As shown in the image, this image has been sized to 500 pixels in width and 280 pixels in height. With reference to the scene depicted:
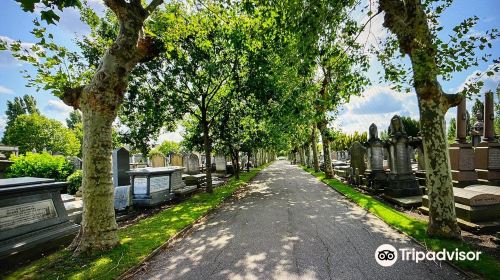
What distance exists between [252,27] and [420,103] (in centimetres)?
797

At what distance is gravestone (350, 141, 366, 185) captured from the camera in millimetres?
17328

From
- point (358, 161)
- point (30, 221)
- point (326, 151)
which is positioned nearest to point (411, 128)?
point (326, 151)

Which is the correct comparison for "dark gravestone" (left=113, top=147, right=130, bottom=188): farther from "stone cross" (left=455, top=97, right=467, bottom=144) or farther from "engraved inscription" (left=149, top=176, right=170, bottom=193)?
"stone cross" (left=455, top=97, right=467, bottom=144)

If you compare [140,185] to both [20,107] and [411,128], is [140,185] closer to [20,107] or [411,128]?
[411,128]

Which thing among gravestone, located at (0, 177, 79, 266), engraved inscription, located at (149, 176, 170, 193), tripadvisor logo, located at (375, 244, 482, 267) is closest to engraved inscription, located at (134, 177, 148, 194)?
engraved inscription, located at (149, 176, 170, 193)

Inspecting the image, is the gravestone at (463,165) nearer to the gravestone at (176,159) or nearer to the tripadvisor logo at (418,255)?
the tripadvisor logo at (418,255)

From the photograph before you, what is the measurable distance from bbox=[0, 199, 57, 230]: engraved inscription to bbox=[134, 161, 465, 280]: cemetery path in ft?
9.78

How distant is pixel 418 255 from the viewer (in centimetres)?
561

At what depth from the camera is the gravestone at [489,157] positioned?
11023mm

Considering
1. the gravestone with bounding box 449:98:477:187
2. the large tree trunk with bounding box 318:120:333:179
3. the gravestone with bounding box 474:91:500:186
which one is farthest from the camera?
the large tree trunk with bounding box 318:120:333:179

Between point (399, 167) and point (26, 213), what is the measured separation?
13.3 meters

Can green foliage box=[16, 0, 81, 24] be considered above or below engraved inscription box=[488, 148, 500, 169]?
above

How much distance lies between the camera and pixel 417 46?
639 cm

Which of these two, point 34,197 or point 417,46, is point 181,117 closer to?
point 34,197
